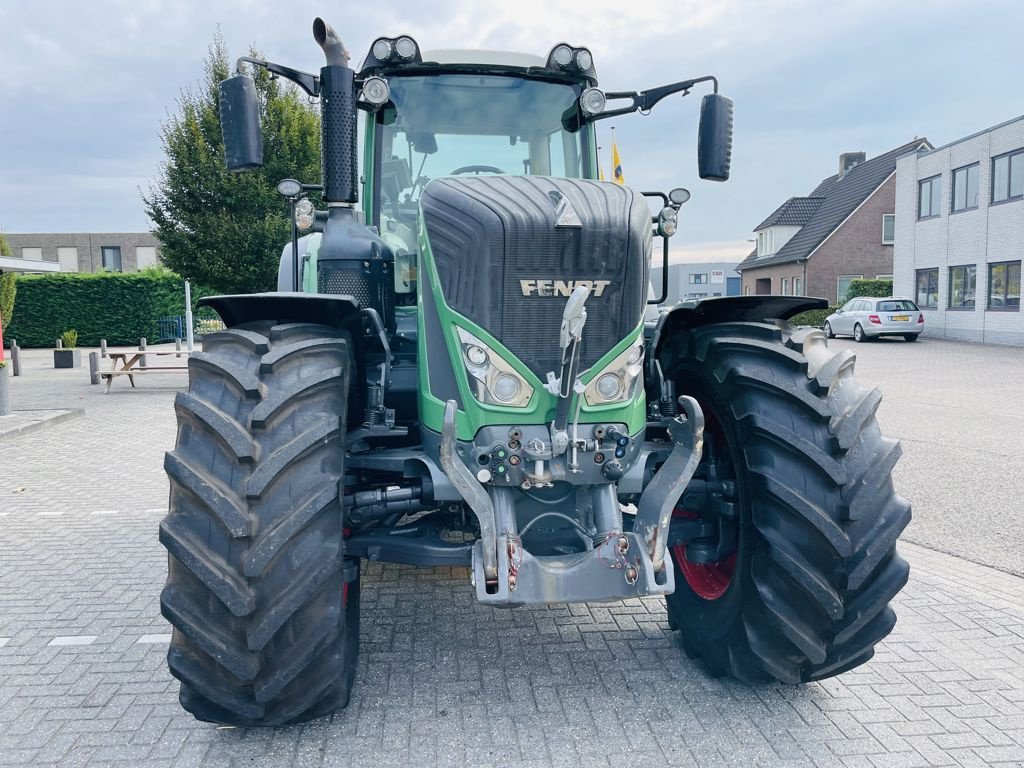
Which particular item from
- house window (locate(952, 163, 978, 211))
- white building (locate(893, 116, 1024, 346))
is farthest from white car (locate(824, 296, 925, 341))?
house window (locate(952, 163, 978, 211))

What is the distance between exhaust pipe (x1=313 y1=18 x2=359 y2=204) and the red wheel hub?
84.9 inches

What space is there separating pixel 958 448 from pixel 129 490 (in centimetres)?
878

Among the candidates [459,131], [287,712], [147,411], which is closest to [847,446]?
[287,712]

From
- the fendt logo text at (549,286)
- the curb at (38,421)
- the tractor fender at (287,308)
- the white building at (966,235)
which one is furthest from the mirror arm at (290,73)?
the white building at (966,235)

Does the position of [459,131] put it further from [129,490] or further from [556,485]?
[129,490]

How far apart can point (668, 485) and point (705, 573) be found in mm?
939

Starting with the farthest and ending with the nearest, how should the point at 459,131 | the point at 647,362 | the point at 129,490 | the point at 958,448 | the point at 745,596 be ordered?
1. the point at 958,448
2. the point at 129,490
3. the point at 459,131
4. the point at 647,362
5. the point at 745,596

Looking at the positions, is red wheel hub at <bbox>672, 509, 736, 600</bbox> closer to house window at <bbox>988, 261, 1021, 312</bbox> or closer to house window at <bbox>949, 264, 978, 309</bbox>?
house window at <bbox>988, 261, 1021, 312</bbox>

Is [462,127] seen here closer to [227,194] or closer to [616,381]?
[616,381]

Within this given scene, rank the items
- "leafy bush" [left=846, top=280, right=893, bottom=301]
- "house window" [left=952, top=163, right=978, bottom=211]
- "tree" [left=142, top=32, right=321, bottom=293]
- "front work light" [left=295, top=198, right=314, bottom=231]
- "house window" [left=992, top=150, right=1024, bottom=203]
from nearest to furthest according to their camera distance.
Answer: "front work light" [left=295, top=198, right=314, bottom=231] < "tree" [left=142, top=32, right=321, bottom=293] < "house window" [left=992, top=150, right=1024, bottom=203] < "house window" [left=952, top=163, right=978, bottom=211] < "leafy bush" [left=846, top=280, right=893, bottom=301]

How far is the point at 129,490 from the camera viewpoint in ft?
24.6

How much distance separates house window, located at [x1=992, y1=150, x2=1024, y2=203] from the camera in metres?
24.6

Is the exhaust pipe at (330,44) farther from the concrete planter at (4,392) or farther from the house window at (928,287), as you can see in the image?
the house window at (928,287)

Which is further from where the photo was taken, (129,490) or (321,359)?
(129,490)
